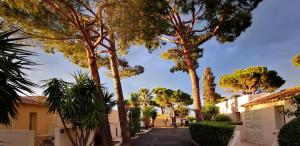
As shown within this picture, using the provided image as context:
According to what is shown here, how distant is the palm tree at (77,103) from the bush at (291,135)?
8.64 meters

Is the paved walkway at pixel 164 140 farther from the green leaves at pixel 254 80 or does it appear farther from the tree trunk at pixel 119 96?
the green leaves at pixel 254 80

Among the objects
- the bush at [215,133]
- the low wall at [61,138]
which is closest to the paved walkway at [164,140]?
the bush at [215,133]

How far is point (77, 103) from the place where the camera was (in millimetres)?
16375

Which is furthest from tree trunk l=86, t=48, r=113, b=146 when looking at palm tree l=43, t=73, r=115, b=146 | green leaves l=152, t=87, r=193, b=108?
green leaves l=152, t=87, r=193, b=108

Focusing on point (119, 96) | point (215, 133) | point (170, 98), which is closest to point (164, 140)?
point (119, 96)

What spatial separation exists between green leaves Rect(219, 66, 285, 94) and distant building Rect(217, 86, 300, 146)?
1100 cm

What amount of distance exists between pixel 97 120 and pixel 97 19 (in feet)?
21.2

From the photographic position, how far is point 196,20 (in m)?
26.2

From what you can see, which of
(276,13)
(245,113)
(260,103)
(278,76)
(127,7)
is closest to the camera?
(127,7)

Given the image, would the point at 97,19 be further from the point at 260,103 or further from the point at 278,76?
the point at 278,76

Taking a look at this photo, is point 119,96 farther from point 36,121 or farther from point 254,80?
point 254,80

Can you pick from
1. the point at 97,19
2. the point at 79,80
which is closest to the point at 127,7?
the point at 97,19

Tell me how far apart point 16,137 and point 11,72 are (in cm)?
661

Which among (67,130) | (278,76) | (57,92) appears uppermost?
(278,76)
